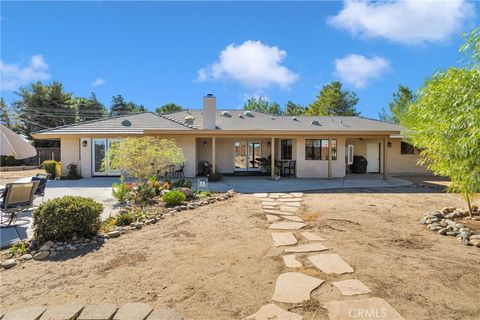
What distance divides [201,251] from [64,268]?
6.34 ft

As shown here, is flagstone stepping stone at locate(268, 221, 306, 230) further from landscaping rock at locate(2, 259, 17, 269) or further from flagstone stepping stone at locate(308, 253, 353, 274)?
landscaping rock at locate(2, 259, 17, 269)

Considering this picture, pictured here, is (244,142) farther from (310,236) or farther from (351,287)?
(351,287)

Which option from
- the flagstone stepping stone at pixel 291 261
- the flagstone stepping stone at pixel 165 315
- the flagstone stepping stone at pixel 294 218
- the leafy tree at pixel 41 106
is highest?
the leafy tree at pixel 41 106

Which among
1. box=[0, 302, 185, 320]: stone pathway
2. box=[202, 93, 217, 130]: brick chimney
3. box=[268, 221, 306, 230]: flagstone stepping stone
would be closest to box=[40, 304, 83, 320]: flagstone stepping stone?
box=[0, 302, 185, 320]: stone pathway

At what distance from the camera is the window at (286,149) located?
16141 mm

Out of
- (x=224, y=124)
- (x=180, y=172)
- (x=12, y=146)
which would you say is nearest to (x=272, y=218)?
(x=12, y=146)

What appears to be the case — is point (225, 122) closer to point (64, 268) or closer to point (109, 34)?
point (109, 34)

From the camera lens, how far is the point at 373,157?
744 inches

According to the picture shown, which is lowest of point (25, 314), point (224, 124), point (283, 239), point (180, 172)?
point (25, 314)

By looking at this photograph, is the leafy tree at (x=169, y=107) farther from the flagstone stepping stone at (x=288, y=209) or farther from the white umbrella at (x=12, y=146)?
the flagstone stepping stone at (x=288, y=209)

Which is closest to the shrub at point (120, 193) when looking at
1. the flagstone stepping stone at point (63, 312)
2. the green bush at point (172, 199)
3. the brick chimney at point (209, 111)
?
the green bush at point (172, 199)

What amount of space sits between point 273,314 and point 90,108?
4476 centimetres

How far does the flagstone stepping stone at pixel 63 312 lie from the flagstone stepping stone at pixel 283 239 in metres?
2.99

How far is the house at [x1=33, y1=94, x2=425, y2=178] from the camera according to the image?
561 inches
